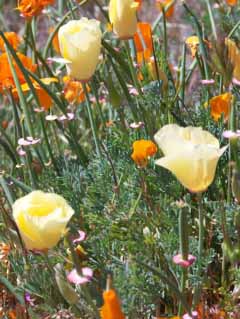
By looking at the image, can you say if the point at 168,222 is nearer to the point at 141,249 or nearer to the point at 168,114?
the point at 141,249

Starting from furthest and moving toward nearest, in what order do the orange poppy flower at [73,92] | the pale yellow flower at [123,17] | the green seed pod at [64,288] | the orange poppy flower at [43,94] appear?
the orange poppy flower at [73,92], the orange poppy flower at [43,94], the pale yellow flower at [123,17], the green seed pod at [64,288]

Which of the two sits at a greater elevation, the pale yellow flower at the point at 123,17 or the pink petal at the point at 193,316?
the pale yellow flower at the point at 123,17

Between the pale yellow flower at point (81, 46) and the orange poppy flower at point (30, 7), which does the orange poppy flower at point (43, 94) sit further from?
the pale yellow flower at point (81, 46)

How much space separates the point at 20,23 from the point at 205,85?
2309 millimetres

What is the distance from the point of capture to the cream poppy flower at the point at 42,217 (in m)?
1.08

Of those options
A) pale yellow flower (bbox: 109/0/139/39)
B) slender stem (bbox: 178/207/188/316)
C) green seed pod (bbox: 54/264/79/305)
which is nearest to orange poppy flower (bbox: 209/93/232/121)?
pale yellow flower (bbox: 109/0/139/39)

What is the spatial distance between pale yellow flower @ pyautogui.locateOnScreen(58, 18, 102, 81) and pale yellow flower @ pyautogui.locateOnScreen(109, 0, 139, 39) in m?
0.08

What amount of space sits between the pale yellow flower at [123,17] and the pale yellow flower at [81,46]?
0.08 m

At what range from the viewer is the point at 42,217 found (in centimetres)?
109

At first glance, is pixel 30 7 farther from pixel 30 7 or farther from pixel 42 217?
pixel 42 217

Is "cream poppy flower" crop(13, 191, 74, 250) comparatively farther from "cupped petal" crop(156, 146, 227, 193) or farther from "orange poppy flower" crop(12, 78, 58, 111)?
"orange poppy flower" crop(12, 78, 58, 111)

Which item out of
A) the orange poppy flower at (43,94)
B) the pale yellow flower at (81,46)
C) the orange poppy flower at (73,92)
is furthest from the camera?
the orange poppy flower at (73,92)

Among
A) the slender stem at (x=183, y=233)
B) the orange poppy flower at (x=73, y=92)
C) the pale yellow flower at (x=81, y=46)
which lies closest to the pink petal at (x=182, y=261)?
the slender stem at (x=183, y=233)

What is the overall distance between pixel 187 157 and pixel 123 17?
458mm
